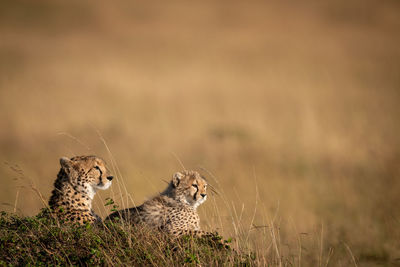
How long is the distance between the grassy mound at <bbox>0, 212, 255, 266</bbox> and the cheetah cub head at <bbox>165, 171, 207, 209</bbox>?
790 millimetres

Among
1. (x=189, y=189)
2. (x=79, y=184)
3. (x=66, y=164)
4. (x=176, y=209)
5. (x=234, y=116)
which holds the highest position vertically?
(x=66, y=164)

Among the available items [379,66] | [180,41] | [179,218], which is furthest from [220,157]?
[180,41]

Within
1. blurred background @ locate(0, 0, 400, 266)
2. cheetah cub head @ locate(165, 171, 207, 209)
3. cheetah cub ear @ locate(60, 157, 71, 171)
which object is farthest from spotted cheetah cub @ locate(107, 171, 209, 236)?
cheetah cub ear @ locate(60, 157, 71, 171)

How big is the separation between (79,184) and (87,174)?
11 centimetres

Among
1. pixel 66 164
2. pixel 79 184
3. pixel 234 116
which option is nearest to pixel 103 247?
pixel 79 184

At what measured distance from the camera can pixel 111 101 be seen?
16859mm

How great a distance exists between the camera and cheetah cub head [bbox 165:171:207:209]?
5078 mm

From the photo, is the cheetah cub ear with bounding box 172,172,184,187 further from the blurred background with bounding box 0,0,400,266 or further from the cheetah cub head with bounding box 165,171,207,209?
the blurred background with bounding box 0,0,400,266

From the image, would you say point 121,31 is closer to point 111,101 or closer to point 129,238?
point 111,101

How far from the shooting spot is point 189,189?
5098mm

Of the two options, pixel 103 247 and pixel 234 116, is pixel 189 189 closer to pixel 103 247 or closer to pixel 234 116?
pixel 103 247

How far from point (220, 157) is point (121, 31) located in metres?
20.8

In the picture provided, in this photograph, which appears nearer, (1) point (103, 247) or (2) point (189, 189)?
(1) point (103, 247)

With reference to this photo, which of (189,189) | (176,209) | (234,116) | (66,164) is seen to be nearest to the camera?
(66,164)
